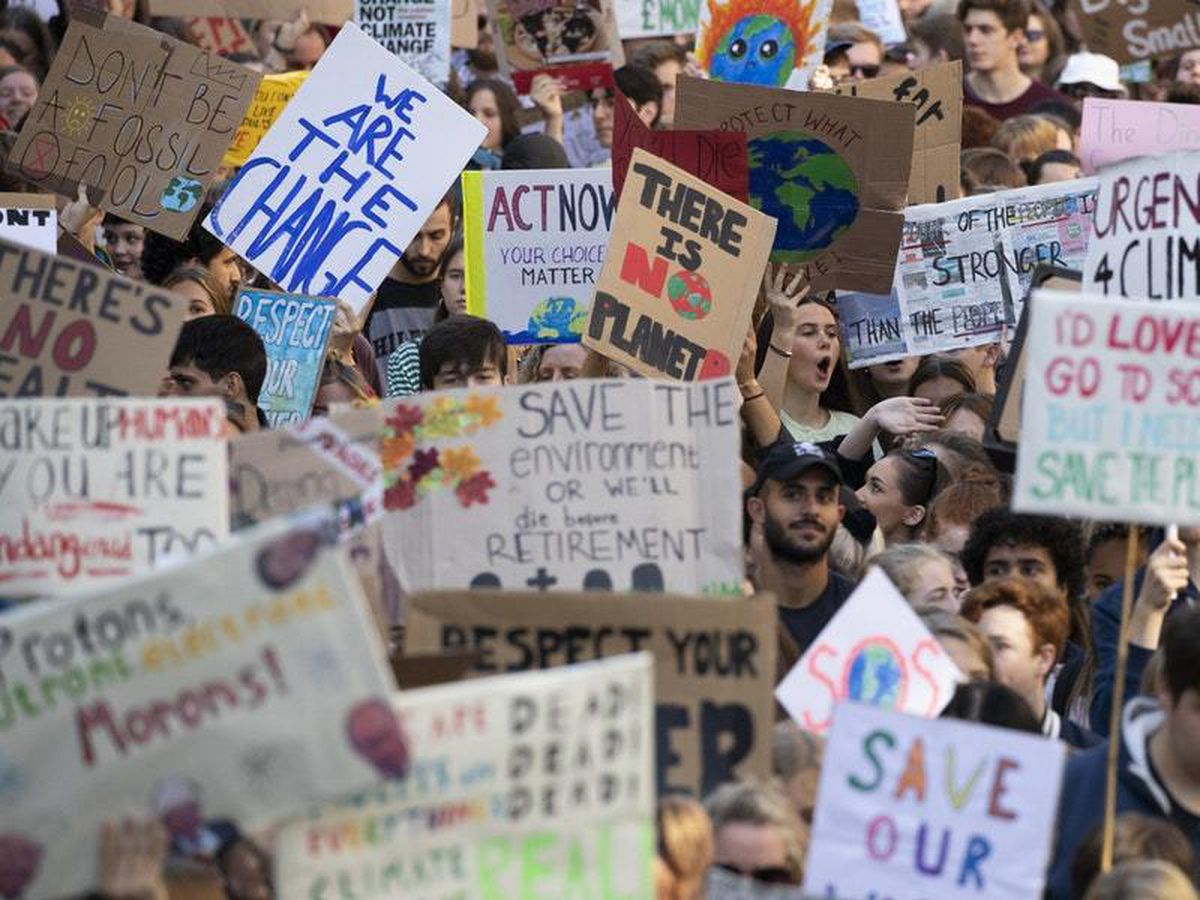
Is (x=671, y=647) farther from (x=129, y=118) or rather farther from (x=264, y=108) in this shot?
(x=264, y=108)

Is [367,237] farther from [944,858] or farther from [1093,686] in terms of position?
[944,858]

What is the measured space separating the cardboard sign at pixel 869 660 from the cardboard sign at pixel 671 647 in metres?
0.58

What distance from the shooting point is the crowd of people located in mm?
6039

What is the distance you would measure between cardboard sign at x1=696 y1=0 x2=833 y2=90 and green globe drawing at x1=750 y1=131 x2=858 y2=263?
8.04ft

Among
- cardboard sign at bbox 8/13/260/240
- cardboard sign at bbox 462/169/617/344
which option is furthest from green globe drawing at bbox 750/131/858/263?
cardboard sign at bbox 8/13/260/240

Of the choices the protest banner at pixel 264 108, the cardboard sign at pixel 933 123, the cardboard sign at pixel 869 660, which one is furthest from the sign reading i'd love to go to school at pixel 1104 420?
the protest banner at pixel 264 108

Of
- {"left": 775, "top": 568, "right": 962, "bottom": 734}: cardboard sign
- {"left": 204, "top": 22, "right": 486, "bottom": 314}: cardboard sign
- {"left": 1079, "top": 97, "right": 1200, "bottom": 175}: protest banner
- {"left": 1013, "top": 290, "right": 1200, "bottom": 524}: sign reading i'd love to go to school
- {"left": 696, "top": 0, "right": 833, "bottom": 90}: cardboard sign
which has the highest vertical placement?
{"left": 696, "top": 0, "right": 833, "bottom": 90}: cardboard sign

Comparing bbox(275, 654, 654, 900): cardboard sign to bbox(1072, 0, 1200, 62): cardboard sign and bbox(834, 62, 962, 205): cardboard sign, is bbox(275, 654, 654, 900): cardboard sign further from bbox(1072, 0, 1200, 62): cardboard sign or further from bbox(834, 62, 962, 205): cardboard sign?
bbox(1072, 0, 1200, 62): cardboard sign

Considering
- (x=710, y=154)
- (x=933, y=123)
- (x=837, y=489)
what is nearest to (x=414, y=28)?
(x=933, y=123)

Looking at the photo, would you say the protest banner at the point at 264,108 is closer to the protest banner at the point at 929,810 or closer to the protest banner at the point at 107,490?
the protest banner at the point at 107,490

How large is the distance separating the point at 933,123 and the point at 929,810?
6470 mm

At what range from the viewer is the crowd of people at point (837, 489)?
6039mm

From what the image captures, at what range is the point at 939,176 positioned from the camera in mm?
11945

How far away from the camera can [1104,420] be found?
6551mm
